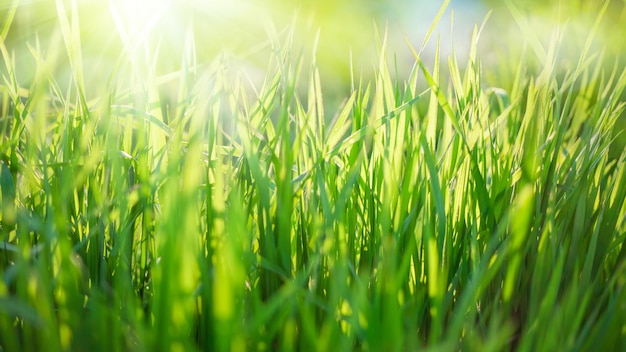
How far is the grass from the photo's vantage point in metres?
0.44

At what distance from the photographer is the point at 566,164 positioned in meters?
0.75

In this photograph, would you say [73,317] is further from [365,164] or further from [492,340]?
[365,164]

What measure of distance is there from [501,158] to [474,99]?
9 cm

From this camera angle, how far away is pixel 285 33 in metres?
3.73

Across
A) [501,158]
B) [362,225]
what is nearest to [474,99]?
[501,158]

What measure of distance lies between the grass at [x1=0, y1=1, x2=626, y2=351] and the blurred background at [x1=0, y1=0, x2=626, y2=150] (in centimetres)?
5

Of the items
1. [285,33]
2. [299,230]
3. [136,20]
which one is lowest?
[299,230]

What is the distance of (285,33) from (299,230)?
3233 millimetres

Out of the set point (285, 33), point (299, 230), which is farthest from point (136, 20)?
point (285, 33)

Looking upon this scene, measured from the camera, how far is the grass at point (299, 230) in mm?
442

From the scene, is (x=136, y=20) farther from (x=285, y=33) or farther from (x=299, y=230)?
(x=285, y=33)

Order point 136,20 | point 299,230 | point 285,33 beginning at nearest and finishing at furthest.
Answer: point 299,230 < point 136,20 < point 285,33

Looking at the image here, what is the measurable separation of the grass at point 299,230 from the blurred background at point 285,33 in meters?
0.05

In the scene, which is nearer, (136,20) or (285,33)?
(136,20)
